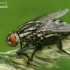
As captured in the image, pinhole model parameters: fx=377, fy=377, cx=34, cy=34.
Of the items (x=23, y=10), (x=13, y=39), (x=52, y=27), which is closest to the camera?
(x=13, y=39)

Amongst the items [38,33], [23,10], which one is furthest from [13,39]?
[23,10]

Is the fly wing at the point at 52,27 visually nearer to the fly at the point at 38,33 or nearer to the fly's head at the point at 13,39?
the fly at the point at 38,33

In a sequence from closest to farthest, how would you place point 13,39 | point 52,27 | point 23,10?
point 13,39
point 52,27
point 23,10

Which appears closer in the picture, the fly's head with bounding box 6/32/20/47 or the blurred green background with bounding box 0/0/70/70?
the fly's head with bounding box 6/32/20/47

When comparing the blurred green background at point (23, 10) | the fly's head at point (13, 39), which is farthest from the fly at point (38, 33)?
the blurred green background at point (23, 10)

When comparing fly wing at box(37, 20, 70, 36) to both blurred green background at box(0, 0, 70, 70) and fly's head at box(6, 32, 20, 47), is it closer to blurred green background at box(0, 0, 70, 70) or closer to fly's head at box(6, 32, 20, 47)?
fly's head at box(6, 32, 20, 47)

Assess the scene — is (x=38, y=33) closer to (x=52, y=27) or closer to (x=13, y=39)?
(x=52, y=27)

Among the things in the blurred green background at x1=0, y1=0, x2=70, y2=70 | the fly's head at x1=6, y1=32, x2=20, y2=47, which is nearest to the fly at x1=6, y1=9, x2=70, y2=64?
the fly's head at x1=6, y1=32, x2=20, y2=47

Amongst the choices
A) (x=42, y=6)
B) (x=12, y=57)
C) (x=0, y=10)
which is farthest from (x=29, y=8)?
(x=12, y=57)

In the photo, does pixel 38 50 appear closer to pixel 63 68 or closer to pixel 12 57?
pixel 12 57
